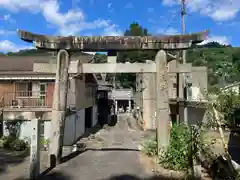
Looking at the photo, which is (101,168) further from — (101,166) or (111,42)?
(111,42)

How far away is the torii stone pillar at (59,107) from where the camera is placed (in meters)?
11.6

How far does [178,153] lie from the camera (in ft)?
34.8

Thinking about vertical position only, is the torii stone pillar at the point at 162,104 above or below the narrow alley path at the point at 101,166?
above

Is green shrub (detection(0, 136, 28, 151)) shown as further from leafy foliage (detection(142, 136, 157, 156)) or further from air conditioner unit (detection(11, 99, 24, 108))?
leafy foliage (detection(142, 136, 157, 156))

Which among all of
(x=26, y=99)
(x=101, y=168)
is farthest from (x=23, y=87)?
(x=101, y=168)

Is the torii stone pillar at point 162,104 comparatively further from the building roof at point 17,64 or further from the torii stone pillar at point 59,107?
the building roof at point 17,64

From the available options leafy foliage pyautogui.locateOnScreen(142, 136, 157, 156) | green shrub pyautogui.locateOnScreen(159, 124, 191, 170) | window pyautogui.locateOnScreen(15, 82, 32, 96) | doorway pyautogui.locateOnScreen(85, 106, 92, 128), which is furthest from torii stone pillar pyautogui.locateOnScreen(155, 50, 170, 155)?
doorway pyautogui.locateOnScreen(85, 106, 92, 128)

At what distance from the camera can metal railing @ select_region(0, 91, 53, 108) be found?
20.4 m

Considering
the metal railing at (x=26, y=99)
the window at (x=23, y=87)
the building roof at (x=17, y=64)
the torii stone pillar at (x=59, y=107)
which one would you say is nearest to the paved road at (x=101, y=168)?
the torii stone pillar at (x=59, y=107)

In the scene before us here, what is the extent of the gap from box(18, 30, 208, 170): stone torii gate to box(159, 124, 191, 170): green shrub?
0.56 m

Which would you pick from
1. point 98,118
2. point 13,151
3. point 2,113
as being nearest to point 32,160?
point 13,151

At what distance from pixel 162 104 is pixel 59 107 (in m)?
4.22

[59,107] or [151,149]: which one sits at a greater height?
[59,107]

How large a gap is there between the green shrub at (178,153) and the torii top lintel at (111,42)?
3.59 meters
